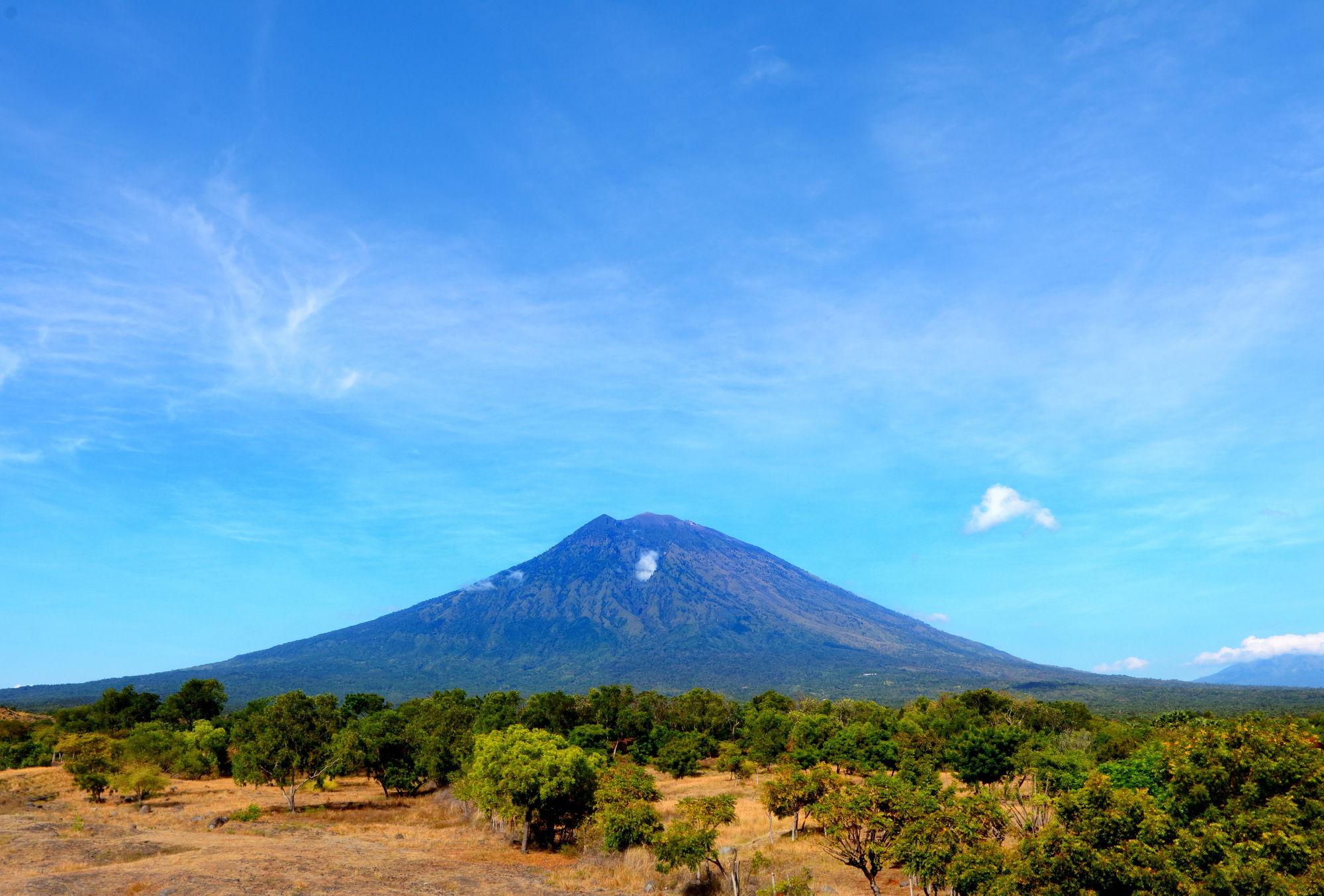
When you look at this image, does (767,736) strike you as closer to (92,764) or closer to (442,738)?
(442,738)

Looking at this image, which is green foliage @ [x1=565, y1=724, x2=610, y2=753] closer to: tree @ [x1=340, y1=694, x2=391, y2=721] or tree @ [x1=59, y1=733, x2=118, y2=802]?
tree @ [x1=340, y1=694, x2=391, y2=721]

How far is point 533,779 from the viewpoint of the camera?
133 ft

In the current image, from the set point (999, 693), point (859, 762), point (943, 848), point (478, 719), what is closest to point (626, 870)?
point (943, 848)

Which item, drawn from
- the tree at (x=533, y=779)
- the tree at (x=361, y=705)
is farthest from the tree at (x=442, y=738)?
the tree at (x=361, y=705)

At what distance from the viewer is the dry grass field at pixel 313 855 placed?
30.6 metres

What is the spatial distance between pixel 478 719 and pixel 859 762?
125ft

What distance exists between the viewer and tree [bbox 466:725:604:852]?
40750mm

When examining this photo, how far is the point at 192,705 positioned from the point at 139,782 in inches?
1983

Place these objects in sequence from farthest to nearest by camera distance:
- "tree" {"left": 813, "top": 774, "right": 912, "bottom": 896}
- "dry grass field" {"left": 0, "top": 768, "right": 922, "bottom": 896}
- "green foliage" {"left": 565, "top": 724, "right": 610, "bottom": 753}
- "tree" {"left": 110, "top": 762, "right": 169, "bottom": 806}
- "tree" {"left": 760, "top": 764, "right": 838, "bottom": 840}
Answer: "green foliage" {"left": 565, "top": 724, "right": 610, "bottom": 753} → "tree" {"left": 110, "top": 762, "right": 169, "bottom": 806} → "tree" {"left": 760, "top": 764, "right": 838, "bottom": 840} → "dry grass field" {"left": 0, "top": 768, "right": 922, "bottom": 896} → "tree" {"left": 813, "top": 774, "right": 912, "bottom": 896}

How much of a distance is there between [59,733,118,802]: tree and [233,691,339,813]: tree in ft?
42.9

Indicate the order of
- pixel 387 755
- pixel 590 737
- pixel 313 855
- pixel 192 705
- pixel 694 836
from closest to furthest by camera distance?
1. pixel 694 836
2. pixel 313 855
3. pixel 387 755
4. pixel 590 737
5. pixel 192 705

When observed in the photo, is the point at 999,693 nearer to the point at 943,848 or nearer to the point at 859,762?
the point at 859,762

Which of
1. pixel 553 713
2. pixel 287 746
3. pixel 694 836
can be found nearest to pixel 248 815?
pixel 287 746

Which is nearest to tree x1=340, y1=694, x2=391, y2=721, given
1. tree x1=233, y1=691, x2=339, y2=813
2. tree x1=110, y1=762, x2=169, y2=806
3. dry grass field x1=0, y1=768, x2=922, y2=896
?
tree x1=110, y1=762, x2=169, y2=806
